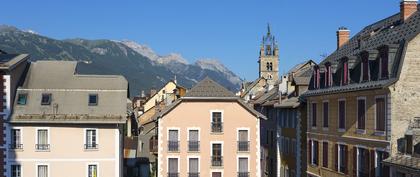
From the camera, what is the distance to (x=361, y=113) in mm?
31797

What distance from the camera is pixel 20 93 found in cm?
4025

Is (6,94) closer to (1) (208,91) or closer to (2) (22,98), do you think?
(2) (22,98)

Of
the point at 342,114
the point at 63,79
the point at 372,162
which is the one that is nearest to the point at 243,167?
the point at 342,114

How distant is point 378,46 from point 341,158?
26.3 ft

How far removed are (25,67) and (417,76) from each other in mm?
26783

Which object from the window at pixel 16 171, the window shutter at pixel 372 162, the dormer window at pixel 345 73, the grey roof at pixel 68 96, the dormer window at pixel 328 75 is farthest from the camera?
the grey roof at pixel 68 96

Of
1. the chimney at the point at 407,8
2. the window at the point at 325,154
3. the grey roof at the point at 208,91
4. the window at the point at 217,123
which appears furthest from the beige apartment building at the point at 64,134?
the chimney at the point at 407,8

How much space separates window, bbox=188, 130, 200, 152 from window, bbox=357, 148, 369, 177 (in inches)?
650

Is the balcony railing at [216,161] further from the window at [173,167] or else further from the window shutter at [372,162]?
the window shutter at [372,162]

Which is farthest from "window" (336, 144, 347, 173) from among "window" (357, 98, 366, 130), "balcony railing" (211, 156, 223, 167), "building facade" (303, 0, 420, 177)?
"balcony railing" (211, 156, 223, 167)

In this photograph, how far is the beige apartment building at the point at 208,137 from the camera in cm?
4622

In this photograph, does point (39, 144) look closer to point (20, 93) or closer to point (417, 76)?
point (20, 93)

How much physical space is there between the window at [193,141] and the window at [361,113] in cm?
1682

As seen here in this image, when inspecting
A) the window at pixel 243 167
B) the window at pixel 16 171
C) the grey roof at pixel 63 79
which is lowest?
the window at pixel 243 167
